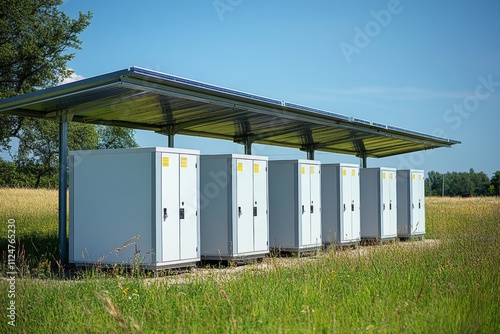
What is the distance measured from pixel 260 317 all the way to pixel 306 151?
625 inches

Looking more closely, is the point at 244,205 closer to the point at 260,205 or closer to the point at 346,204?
the point at 260,205

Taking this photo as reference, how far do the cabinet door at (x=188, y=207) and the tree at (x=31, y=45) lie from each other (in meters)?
19.5

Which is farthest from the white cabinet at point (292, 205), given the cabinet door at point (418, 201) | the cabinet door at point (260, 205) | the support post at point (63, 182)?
the cabinet door at point (418, 201)

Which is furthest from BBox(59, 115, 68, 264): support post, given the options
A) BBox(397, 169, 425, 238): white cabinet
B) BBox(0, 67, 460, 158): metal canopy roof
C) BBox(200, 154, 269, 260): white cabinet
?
BBox(397, 169, 425, 238): white cabinet

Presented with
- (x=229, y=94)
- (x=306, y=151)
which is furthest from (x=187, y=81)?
(x=306, y=151)

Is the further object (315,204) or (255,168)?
(315,204)

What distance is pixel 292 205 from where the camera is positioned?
50.9 ft

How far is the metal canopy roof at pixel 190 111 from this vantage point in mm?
11508

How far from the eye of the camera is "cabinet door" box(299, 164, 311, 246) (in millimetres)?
15555

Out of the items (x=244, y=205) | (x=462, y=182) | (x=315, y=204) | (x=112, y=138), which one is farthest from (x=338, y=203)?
(x=462, y=182)

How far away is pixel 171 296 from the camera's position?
26.2 feet

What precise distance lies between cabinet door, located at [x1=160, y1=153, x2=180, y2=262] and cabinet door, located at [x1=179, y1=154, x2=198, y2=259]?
12cm

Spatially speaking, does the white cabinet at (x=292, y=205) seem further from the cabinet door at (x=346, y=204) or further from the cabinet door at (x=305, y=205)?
the cabinet door at (x=346, y=204)

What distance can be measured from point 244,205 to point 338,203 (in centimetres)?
443
